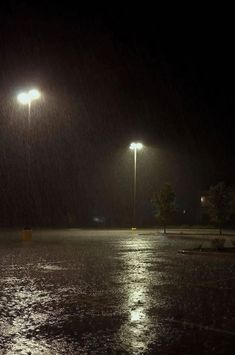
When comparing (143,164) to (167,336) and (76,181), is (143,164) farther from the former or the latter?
(167,336)

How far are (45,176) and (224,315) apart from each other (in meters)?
72.4

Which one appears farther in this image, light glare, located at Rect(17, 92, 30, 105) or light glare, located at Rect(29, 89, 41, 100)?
light glare, located at Rect(17, 92, 30, 105)

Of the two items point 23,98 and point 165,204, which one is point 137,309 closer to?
point 23,98

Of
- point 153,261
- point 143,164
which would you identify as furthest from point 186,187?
point 153,261

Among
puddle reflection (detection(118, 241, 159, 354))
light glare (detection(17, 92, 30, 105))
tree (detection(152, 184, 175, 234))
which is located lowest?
puddle reflection (detection(118, 241, 159, 354))

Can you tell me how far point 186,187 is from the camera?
306 ft

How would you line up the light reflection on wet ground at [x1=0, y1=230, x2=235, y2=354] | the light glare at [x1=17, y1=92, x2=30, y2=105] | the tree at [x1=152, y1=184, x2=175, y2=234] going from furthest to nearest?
the tree at [x1=152, y1=184, x2=175, y2=234] < the light glare at [x1=17, y1=92, x2=30, y2=105] < the light reflection on wet ground at [x1=0, y1=230, x2=235, y2=354]

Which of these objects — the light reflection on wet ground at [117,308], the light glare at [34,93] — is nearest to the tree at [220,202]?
the light glare at [34,93]

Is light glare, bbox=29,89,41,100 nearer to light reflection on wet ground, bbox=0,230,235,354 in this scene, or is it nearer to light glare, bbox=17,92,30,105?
light glare, bbox=17,92,30,105

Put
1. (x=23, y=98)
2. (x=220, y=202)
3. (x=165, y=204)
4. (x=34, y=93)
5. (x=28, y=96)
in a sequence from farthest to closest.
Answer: (x=165, y=204) → (x=220, y=202) → (x=23, y=98) → (x=28, y=96) → (x=34, y=93)

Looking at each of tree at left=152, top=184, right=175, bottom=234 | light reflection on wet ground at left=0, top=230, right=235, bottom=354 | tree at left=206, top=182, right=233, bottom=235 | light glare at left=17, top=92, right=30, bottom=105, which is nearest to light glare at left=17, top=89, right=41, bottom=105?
light glare at left=17, top=92, right=30, bottom=105

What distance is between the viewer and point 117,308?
10336 millimetres

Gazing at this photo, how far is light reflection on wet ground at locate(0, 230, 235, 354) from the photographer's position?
25.0 feet

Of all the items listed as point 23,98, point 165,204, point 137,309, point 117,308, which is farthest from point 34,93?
point 137,309
